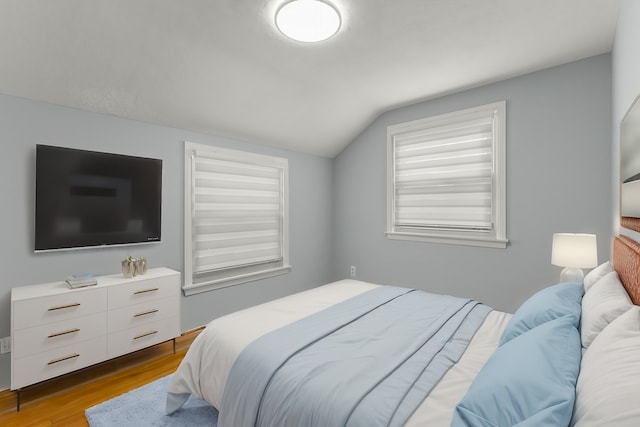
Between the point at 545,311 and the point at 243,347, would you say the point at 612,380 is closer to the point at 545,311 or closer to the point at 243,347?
the point at 545,311

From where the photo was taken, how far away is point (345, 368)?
4.22ft

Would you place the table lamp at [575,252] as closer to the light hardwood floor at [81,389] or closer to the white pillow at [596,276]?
the white pillow at [596,276]

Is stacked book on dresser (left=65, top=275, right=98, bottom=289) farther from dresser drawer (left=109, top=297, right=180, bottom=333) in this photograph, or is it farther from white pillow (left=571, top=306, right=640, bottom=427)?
white pillow (left=571, top=306, right=640, bottom=427)

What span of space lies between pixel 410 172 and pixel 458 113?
2.68 feet

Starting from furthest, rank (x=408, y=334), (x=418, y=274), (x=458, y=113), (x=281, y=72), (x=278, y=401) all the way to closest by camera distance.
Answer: (x=418, y=274) < (x=458, y=113) < (x=281, y=72) < (x=408, y=334) < (x=278, y=401)

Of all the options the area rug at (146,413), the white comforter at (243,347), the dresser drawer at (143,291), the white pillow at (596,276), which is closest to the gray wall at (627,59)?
the white pillow at (596,276)

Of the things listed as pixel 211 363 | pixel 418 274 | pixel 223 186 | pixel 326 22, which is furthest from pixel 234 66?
pixel 418 274

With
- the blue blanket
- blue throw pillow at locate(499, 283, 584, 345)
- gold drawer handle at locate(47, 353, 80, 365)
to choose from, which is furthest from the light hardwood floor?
blue throw pillow at locate(499, 283, 584, 345)

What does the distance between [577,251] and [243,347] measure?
243cm

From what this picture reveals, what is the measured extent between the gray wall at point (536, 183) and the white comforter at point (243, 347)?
131 centimetres

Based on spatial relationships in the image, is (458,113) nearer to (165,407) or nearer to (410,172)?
(410,172)

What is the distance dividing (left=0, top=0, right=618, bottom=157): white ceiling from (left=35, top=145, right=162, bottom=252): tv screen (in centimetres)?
44

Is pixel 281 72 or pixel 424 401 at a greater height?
pixel 281 72

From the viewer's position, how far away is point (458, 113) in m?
3.34
